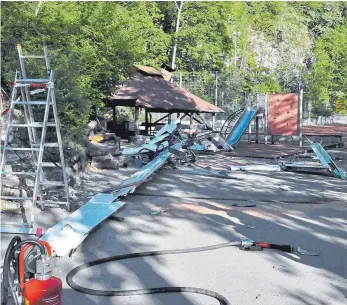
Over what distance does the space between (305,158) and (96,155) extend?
6.60 metres

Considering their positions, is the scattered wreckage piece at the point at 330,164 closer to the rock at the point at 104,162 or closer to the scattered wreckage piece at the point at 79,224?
the rock at the point at 104,162

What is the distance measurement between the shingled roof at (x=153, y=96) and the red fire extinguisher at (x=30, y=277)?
1761cm

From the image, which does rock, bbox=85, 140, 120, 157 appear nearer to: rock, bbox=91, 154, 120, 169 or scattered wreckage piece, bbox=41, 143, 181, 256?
rock, bbox=91, 154, 120, 169

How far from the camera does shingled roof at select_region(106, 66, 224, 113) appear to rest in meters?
21.6

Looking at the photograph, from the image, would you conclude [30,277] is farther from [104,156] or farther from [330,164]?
[330,164]

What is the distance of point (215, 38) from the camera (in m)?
44.0

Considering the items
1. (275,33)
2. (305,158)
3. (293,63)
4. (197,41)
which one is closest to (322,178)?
(305,158)

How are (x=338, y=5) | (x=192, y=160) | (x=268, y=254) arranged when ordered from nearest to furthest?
(x=268, y=254), (x=192, y=160), (x=338, y=5)

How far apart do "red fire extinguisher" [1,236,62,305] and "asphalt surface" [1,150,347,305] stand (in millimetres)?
952

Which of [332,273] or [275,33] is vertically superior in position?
[275,33]

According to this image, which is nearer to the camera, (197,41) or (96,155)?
(96,155)

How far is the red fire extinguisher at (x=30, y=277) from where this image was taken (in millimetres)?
3045

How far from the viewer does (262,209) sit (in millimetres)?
7520

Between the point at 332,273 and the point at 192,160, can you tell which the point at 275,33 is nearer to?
the point at 192,160
